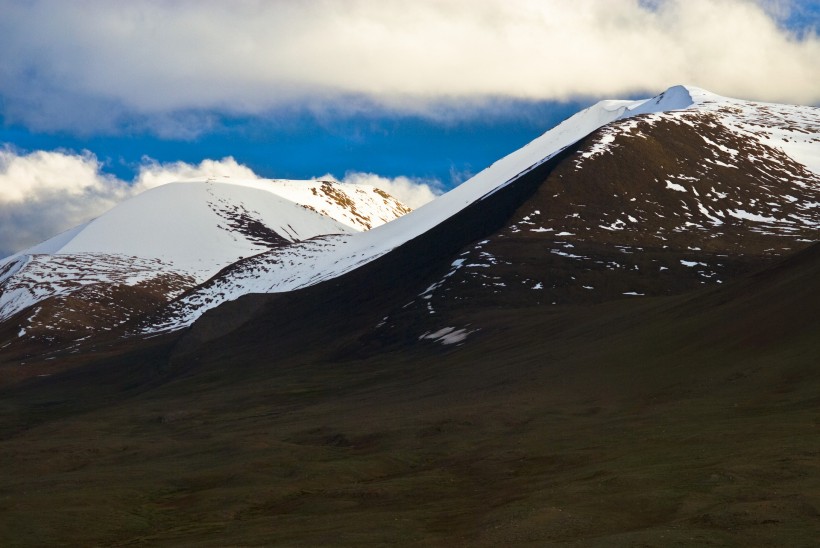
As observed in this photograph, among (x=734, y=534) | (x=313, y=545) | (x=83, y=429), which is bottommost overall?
(x=734, y=534)

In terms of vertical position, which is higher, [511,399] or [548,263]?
[548,263]

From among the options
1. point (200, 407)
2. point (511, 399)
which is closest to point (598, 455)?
point (511, 399)

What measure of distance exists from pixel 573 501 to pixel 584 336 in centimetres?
7974

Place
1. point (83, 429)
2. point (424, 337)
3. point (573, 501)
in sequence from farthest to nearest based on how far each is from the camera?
point (424, 337) → point (83, 429) → point (573, 501)

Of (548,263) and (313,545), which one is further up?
(548,263)

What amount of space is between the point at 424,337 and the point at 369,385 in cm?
2933

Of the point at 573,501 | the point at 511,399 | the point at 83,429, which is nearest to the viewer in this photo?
the point at 573,501

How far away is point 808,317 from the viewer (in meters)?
99.1

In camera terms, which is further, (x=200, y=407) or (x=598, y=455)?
(x=200, y=407)

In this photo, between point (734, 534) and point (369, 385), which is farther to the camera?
point (369, 385)

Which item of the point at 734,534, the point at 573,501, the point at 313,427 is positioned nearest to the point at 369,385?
the point at 313,427

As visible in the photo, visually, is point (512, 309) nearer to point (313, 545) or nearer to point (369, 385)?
point (369, 385)

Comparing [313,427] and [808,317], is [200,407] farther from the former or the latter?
[808,317]

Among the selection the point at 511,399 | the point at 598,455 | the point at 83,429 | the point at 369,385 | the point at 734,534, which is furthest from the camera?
the point at 369,385
